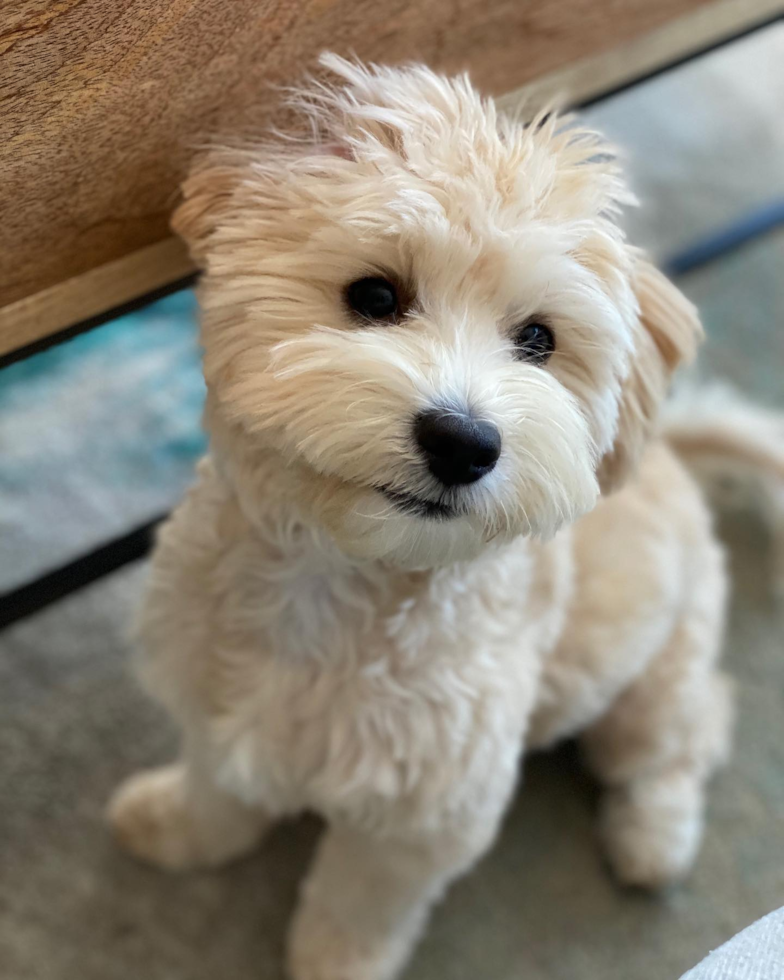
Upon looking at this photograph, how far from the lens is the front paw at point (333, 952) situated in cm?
107

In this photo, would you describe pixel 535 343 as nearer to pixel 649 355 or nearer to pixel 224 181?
pixel 649 355

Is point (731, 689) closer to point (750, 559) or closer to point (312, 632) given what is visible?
point (750, 559)

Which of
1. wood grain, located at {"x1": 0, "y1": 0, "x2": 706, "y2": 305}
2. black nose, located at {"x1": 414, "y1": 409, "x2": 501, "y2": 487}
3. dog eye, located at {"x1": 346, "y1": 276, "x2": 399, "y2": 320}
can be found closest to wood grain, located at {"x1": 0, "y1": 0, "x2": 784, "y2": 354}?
wood grain, located at {"x1": 0, "y1": 0, "x2": 706, "y2": 305}

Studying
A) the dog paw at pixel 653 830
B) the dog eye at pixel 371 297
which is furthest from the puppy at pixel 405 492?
the dog paw at pixel 653 830

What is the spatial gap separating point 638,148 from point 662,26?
109cm

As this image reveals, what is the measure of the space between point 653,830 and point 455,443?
866 mm

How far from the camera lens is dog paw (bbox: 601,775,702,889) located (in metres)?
1.21

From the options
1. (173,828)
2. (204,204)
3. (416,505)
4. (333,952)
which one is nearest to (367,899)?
(333,952)

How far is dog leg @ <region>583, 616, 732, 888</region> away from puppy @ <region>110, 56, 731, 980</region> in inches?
1.5

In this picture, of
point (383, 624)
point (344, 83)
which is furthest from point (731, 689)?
point (344, 83)

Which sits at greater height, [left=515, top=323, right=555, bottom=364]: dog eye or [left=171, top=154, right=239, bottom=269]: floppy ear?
[left=171, top=154, right=239, bottom=269]: floppy ear

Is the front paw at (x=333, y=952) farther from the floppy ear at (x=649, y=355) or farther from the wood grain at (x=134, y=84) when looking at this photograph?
the wood grain at (x=134, y=84)

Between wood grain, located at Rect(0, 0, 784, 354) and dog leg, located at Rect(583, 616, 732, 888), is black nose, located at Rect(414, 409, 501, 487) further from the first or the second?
dog leg, located at Rect(583, 616, 732, 888)

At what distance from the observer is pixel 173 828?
1.15m
